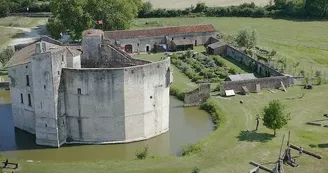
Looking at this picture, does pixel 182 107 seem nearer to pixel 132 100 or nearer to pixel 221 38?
pixel 132 100

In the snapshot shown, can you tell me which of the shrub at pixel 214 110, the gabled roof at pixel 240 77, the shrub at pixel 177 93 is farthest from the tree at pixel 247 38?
the shrub at pixel 214 110

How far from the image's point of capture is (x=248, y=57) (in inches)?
2000

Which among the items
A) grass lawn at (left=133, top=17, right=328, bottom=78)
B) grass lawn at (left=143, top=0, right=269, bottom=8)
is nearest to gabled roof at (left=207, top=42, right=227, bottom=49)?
grass lawn at (left=133, top=17, right=328, bottom=78)

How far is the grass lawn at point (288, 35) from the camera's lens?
52.3 meters


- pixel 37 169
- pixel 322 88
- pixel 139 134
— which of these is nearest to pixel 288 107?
pixel 322 88

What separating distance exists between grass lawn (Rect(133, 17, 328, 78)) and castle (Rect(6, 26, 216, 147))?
20586mm

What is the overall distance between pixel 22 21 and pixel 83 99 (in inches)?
2036

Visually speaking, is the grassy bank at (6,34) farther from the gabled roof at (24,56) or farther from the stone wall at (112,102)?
the stone wall at (112,102)

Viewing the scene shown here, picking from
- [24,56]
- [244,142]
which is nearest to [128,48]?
[24,56]

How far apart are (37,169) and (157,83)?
1016 centimetres

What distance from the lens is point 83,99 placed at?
102 feet

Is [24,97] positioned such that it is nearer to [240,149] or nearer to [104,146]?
[104,146]

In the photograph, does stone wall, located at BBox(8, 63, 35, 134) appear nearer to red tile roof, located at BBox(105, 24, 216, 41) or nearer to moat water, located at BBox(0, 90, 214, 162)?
moat water, located at BBox(0, 90, 214, 162)

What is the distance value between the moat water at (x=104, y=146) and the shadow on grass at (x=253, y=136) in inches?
114
